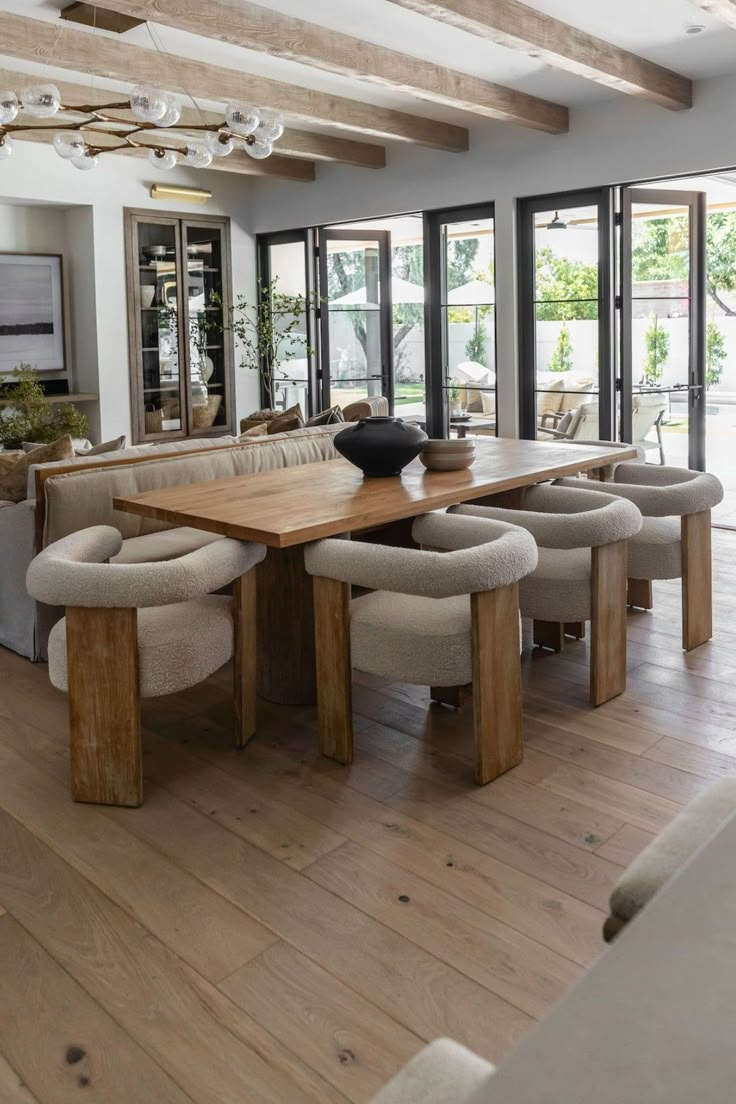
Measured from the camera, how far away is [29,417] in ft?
23.0

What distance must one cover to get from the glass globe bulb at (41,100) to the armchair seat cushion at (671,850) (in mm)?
3527

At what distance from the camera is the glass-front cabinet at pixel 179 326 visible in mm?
7887

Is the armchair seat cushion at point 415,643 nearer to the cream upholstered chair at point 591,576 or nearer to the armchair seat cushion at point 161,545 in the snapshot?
the cream upholstered chair at point 591,576

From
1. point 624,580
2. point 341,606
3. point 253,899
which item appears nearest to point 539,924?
point 253,899

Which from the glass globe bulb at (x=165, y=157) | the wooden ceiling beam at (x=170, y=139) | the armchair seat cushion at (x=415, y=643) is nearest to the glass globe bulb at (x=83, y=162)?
the glass globe bulb at (x=165, y=157)

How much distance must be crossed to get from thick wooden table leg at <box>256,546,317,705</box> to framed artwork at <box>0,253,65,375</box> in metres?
4.96

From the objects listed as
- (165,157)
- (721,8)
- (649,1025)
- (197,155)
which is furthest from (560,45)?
(649,1025)

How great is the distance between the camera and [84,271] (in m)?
7.69

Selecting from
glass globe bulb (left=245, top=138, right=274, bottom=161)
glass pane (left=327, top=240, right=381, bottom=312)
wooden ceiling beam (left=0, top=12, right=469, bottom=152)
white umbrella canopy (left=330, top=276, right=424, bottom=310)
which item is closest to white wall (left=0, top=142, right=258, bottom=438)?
glass pane (left=327, top=240, right=381, bottom=312)

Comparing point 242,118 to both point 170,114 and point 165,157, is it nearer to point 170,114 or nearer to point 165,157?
point 170,114

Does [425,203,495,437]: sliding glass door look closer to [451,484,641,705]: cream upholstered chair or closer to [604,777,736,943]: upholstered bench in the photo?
[451,484,641,705]: cream upholstered chair

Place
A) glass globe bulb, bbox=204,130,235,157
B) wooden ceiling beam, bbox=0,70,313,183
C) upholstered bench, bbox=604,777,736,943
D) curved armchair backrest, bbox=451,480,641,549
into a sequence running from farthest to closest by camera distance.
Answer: wooden ceiling beam, bbox=0,70,313,183
glass globe bulb, bbox=204,130,235,157
curved armchair backrest, bbox=451,480,641,549
upholstered bench, bbox=604,777,736,943

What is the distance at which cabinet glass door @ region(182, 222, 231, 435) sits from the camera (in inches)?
322

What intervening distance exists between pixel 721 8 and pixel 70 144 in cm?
283
